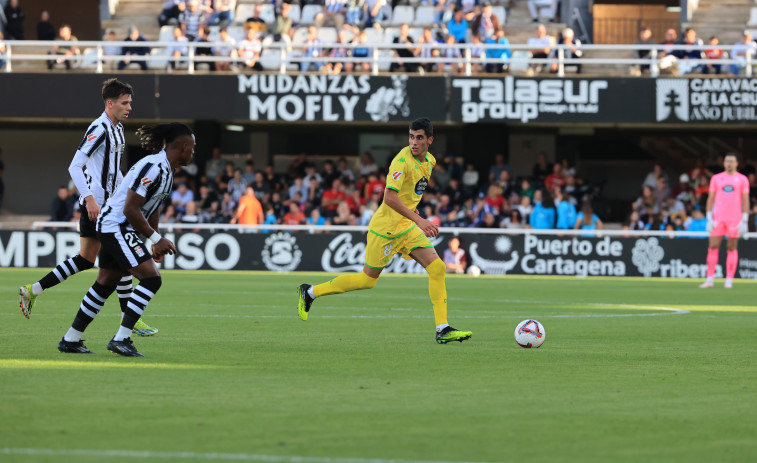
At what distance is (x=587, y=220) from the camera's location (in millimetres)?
26578

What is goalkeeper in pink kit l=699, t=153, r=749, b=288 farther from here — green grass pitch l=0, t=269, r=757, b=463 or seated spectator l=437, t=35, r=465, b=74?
seated spectator l=437, t=35, r=465, b=74

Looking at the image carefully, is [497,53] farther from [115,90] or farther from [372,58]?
[115,90]

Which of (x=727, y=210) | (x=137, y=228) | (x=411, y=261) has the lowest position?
(x=411, y=261)

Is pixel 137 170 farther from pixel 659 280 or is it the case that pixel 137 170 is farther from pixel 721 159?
pixel 721 159

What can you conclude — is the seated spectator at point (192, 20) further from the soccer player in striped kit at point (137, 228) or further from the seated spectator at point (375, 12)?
the soccer player in striped kit at point (137, 228)

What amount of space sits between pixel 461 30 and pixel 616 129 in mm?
6279

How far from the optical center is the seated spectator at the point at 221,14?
30.3m

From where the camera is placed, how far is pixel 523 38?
Result: 30812mm

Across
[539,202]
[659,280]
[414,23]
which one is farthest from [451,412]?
[414,23]

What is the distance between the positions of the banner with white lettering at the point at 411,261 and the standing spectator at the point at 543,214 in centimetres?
54

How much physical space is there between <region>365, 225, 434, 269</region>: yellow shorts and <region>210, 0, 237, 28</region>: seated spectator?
21.1 meters

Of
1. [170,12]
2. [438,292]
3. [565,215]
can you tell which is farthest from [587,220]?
→ [438,292]

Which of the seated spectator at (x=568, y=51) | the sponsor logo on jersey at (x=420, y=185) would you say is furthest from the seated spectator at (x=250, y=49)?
the sponsor logo on jersey at (x=420, y=185)

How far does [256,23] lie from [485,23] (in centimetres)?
599
